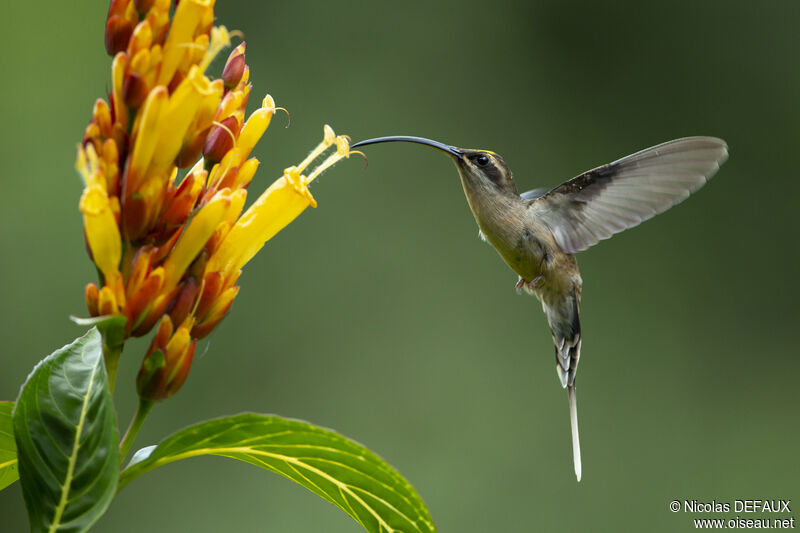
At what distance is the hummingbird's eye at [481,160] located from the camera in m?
2.18

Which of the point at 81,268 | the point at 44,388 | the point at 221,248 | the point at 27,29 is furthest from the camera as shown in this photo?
the point at 27,29

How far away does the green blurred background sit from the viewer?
406cm

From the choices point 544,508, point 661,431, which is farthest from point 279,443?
point 661,431

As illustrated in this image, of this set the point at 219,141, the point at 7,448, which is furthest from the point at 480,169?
the point at 7,448

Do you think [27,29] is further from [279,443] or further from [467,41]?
[279,443]

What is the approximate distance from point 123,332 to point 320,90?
3922 millimetres

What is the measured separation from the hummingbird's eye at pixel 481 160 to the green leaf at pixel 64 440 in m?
1.45

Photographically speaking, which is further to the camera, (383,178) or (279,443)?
(383,178)

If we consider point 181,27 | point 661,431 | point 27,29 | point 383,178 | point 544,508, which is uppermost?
point 27,29

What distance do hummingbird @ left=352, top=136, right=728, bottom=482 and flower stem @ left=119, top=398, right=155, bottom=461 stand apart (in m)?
1.13

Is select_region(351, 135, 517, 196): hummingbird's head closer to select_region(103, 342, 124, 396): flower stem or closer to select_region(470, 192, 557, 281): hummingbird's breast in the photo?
select_region(470, 192, 557, 281): hummingbird's breast

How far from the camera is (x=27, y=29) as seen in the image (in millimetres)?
4332

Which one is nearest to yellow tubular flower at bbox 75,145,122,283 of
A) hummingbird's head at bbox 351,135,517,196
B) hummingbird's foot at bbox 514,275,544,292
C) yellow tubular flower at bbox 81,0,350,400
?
yellow tubular flower at bbox 81,0,350,400

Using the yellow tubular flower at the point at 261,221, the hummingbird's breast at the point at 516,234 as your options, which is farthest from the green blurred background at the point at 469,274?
the yellow tubular flower at the point at 261,221
